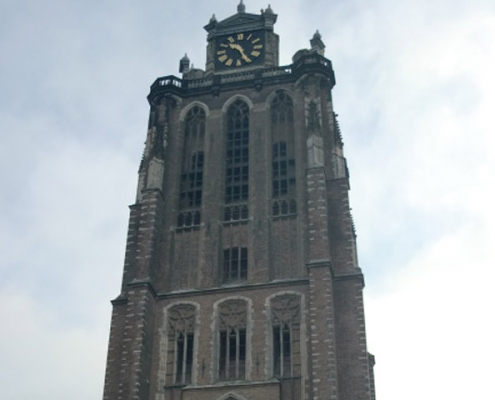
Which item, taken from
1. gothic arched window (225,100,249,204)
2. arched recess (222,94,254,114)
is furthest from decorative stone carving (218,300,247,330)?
arched recess (222,94,254,114)

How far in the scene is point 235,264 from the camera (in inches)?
1682

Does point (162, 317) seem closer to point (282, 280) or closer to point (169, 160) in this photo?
point (282, 280)

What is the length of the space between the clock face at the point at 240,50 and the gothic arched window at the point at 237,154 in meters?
5.63

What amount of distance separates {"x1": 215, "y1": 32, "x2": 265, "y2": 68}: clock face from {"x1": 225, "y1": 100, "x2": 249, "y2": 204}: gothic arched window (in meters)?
5.63

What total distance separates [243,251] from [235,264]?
2.79 feet

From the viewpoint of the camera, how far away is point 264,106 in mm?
48938

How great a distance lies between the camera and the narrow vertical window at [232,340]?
38.5 meters

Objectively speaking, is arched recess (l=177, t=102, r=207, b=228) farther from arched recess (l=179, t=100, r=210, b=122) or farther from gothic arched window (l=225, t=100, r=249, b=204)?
gothic arched window (l=225, t=100, r=249, b=204)

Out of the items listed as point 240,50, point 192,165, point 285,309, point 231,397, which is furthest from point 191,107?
point 231,397

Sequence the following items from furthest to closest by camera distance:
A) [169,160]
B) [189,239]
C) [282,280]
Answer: [169,160]
[189,239]
[282,280]

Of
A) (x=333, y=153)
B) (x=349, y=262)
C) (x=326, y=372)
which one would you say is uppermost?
(x=333, y=153)

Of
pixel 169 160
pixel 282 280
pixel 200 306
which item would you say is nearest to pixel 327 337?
pixel 282 280

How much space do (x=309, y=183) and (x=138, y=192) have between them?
10194 millimetres

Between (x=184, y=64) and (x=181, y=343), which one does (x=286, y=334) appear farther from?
(x=184, y=64)
